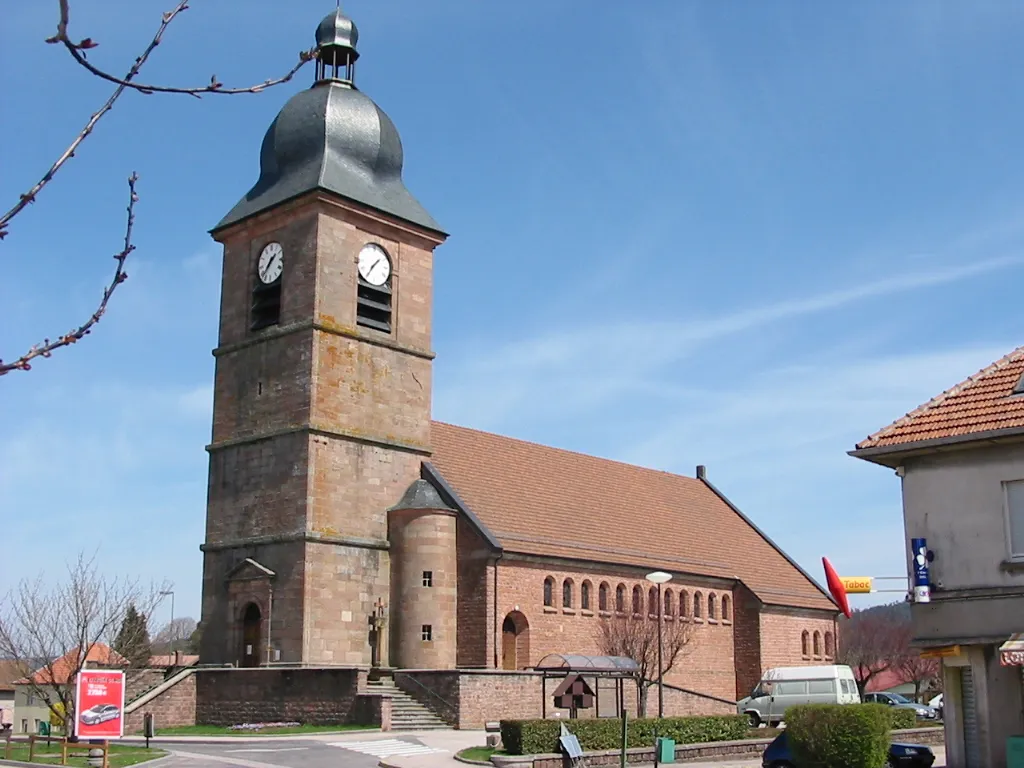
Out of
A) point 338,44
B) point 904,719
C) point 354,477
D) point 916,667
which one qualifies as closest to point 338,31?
point 338,44

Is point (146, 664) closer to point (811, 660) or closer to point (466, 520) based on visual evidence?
point (466, 520)

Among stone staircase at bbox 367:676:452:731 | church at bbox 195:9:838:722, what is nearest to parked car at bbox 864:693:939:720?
church at bbox 195:9:838:722

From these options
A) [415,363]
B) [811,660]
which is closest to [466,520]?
[415,363]

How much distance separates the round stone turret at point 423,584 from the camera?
4019 centimetres

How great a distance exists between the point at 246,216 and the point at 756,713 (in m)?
24.7

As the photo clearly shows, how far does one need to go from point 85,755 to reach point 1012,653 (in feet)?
65.4

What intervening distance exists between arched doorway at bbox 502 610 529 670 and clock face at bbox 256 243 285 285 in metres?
14.3

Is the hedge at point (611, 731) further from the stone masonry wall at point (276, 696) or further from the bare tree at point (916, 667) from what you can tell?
the bare tree at point (916, 667)

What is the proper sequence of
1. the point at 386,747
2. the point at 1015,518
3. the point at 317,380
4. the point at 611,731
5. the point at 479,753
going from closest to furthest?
the point at 1015,518
the point at 479,753
the point at 611,731
the point at 386,747
the point at 317,380

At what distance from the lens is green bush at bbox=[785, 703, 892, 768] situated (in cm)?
2177

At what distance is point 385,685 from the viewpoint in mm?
36688

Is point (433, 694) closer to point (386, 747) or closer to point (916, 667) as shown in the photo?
point (386, 747)

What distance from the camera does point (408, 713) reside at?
35281mm

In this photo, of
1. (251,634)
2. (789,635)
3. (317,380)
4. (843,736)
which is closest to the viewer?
(843,736)
